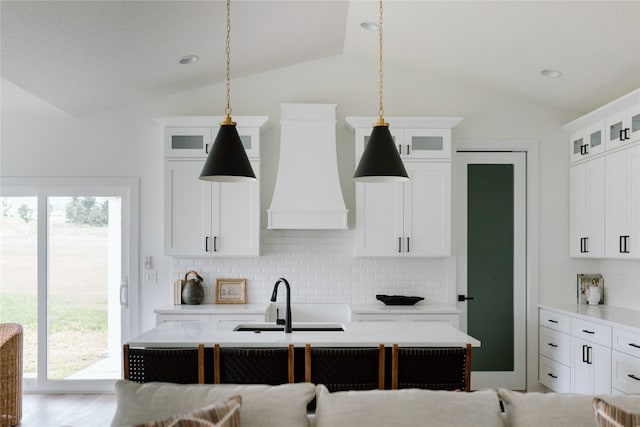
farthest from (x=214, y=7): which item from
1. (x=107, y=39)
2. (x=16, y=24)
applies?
(x=16, y=24)

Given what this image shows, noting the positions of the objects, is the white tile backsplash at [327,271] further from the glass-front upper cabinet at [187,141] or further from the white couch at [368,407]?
the white couch at [368,407]

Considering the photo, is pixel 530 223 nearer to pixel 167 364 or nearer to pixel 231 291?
pixel 231 291

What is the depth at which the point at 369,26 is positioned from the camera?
4.68 m

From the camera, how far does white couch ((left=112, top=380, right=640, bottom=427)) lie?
202 cm

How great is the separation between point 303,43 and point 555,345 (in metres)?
3.73

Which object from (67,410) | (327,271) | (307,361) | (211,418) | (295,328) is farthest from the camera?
(327,271)

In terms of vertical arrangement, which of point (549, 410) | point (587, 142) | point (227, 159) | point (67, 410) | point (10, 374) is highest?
point (587, 142)

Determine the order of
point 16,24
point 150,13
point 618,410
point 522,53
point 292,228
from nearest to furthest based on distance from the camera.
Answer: point 618,410, point 16,24, point 150,13, point 522,53, point 292,228

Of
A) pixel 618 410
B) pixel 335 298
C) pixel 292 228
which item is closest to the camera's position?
pixel 618 410

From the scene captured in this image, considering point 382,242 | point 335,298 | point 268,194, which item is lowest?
point 335,298

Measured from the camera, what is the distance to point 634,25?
12.0ft

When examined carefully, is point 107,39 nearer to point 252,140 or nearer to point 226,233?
point 252,140

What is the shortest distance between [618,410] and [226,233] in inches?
149

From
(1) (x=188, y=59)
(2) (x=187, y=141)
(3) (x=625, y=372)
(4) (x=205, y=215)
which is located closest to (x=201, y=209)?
(4) (x=205, y=215)
